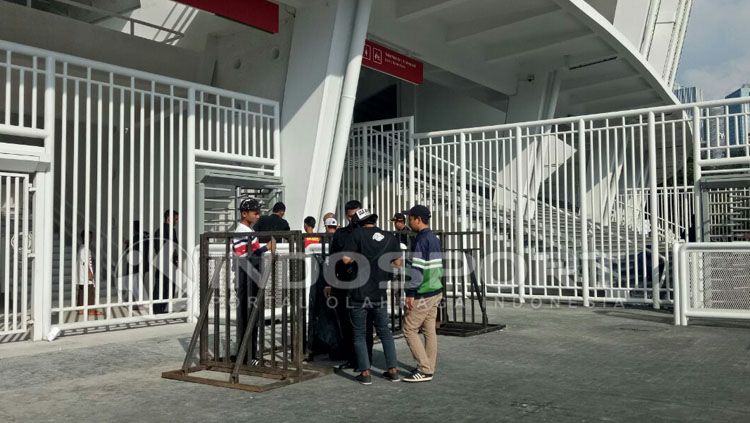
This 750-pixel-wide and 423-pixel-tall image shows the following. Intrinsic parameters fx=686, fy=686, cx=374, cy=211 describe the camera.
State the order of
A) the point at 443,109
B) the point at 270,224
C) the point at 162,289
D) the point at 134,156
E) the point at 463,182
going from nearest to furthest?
the point at 270,224
the point at 162,289
the point at 134,156
the point at 463,182
the point at 443,109

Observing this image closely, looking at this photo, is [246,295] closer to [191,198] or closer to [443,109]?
[191,198]

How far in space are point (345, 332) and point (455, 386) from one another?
1503mm

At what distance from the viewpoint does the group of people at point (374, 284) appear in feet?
21.0

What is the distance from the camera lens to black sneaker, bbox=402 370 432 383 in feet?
21.0

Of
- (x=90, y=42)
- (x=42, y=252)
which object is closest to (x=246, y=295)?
(x=42, y=252)

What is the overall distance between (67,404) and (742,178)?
383 inches

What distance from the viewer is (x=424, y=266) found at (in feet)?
21.6

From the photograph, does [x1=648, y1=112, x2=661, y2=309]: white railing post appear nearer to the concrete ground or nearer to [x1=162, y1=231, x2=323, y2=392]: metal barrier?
the concrete ground

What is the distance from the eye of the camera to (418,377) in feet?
21.0

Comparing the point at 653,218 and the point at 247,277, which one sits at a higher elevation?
the point at 653,218

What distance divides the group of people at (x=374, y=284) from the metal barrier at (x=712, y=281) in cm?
502

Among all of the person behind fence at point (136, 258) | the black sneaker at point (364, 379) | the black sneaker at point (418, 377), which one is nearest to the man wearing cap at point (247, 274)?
the black sneaker at point (364, 379)

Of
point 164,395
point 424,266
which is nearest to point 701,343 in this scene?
point 424,266

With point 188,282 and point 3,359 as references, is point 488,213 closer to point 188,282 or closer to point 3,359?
point 188,282
